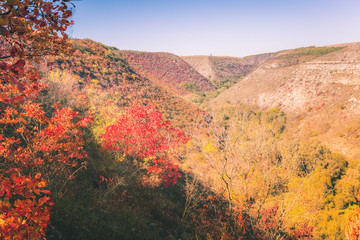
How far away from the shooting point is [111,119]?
61.2 ft

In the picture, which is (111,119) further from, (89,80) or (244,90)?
(244,90)

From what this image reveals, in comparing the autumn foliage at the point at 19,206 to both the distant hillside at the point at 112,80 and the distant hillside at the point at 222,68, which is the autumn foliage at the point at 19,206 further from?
the distant hillside at the point at 222,68

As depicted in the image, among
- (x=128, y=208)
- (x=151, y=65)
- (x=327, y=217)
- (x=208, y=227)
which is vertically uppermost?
(x=151, y=65)

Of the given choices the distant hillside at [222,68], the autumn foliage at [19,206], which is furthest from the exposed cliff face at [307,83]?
the autumn foliage at [19,206]

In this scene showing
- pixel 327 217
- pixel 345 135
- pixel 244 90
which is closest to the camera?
pixel 327 217

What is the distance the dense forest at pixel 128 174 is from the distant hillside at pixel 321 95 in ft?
60.4

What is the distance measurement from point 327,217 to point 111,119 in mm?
21643

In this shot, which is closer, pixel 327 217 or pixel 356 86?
pixel 327 217

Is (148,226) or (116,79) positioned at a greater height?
(116,79)

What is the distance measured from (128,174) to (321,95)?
60477 mm

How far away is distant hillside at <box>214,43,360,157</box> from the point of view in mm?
31797

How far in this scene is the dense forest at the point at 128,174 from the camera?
2236 mm

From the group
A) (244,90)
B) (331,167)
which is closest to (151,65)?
(244,90)

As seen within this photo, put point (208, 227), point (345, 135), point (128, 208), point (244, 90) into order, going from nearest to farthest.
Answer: point (128, 208), point (208, 227), point (345, 135), point (244, 90)
